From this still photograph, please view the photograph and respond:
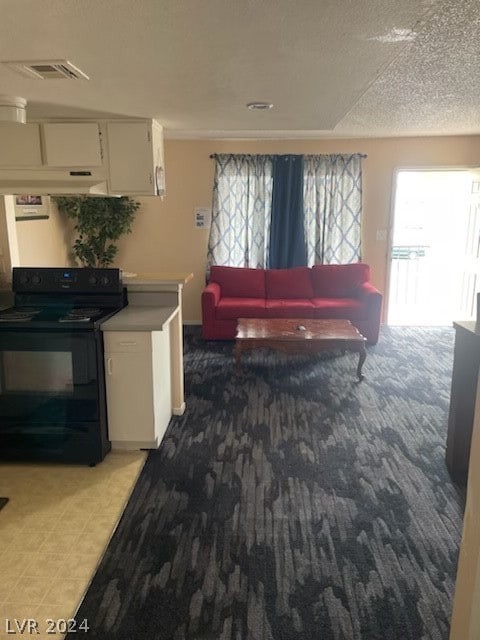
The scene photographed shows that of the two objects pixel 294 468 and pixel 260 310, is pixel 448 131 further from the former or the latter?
pixel 294 468

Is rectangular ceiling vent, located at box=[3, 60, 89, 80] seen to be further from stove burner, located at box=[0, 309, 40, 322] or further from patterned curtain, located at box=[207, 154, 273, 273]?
patterned curtain, located at box=[207, 154, 273, 273]

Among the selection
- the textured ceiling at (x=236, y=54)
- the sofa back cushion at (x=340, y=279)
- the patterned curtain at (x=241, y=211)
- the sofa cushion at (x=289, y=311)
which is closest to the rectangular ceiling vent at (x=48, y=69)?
the textured ceiling at (x=236, y=54)

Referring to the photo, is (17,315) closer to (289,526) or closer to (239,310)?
(289,526)

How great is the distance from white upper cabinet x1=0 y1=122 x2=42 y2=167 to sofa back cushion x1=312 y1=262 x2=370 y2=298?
3647mm

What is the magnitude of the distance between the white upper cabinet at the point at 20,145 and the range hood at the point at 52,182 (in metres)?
0.06

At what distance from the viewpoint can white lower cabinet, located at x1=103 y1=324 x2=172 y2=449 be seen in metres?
2.93

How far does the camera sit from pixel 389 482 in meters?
2.76

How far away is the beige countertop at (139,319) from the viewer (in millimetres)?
2887

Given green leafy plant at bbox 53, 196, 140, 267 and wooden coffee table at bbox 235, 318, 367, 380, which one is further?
green leafy plant at bbox 53, 196, 140, 267

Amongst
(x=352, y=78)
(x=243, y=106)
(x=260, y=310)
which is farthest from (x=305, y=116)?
(x=260, y=310)

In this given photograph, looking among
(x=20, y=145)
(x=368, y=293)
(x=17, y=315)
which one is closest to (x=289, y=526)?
(x=17, y=315)

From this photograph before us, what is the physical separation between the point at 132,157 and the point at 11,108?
2.67 feet

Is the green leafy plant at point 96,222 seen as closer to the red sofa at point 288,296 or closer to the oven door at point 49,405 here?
the red sofa at point 288,296

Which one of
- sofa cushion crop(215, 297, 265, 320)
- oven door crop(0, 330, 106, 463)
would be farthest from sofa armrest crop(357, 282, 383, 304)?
oven door crop(0, 330, 106, 463)
